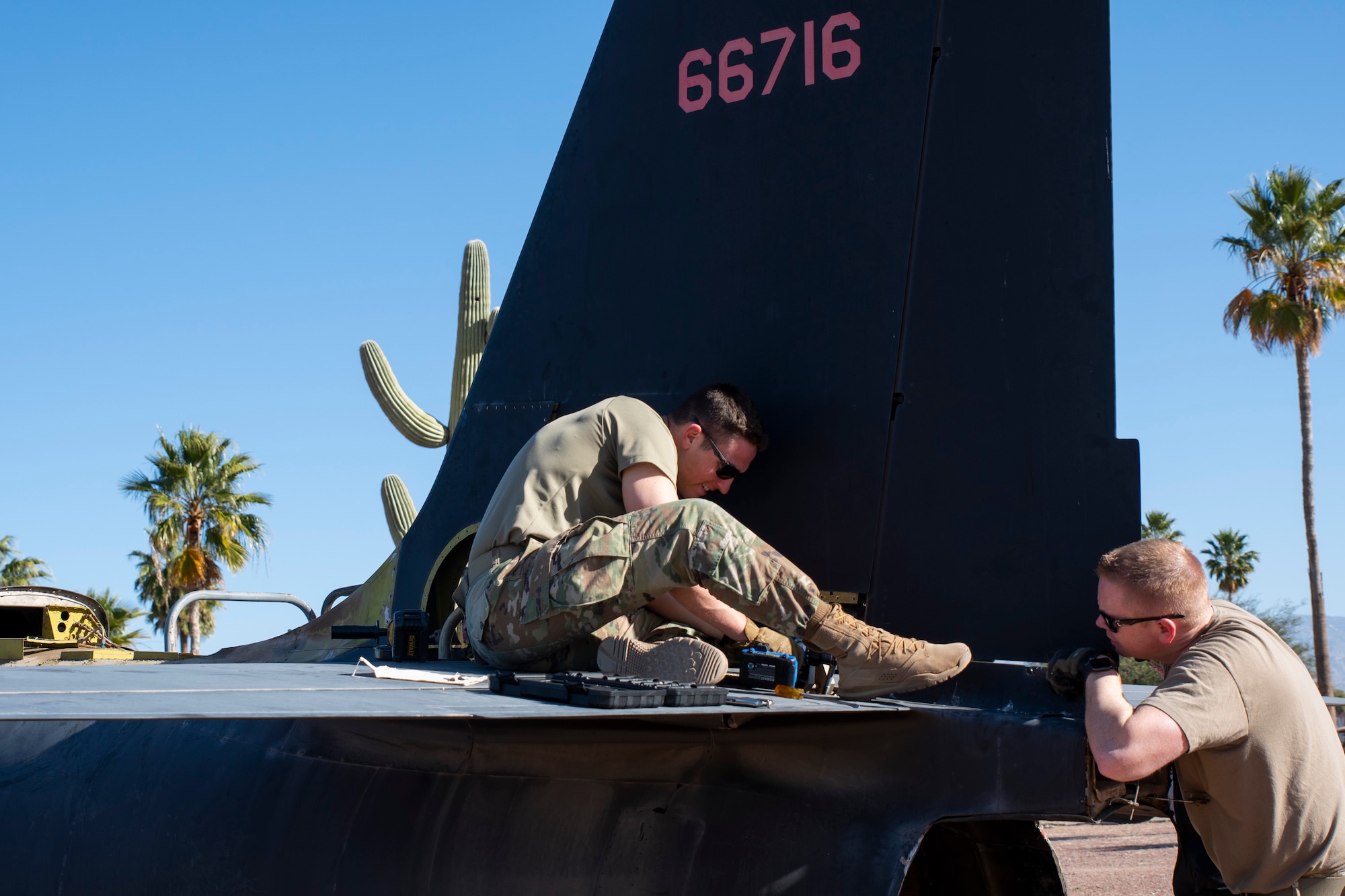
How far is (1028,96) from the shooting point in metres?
3.49

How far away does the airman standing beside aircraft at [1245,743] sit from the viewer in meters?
2.46

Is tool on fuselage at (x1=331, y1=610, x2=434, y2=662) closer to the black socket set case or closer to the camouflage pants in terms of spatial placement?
the camouflage pants

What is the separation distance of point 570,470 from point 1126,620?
1670 millimetres

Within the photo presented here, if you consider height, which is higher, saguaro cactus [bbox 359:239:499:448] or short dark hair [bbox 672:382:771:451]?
saguaro cactus [bbox 359:239:499:448]

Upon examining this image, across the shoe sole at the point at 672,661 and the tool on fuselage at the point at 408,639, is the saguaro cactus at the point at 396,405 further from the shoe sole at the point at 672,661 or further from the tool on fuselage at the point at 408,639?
the shoe sole at the point at 672,661

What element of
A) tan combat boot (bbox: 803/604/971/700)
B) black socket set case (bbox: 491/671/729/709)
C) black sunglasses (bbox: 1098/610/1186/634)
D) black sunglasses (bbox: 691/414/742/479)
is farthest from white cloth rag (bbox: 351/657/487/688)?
black sunglasses (bbox: 1098/610/1186/634)

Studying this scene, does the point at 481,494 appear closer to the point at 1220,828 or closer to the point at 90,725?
the point at 90,725

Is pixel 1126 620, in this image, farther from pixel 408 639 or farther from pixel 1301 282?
pixel 1301 282

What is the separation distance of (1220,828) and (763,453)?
1.64 meters

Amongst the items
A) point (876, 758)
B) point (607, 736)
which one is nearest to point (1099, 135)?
point (876, 758)

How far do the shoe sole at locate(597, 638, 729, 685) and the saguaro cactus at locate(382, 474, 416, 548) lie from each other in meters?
10.8

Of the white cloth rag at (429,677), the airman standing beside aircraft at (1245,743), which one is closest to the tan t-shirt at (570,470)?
the white cloth rag at (429,677)

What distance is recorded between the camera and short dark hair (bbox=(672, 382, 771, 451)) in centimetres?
355

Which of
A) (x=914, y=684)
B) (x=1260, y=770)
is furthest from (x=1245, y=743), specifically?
(x=914, y=684)
